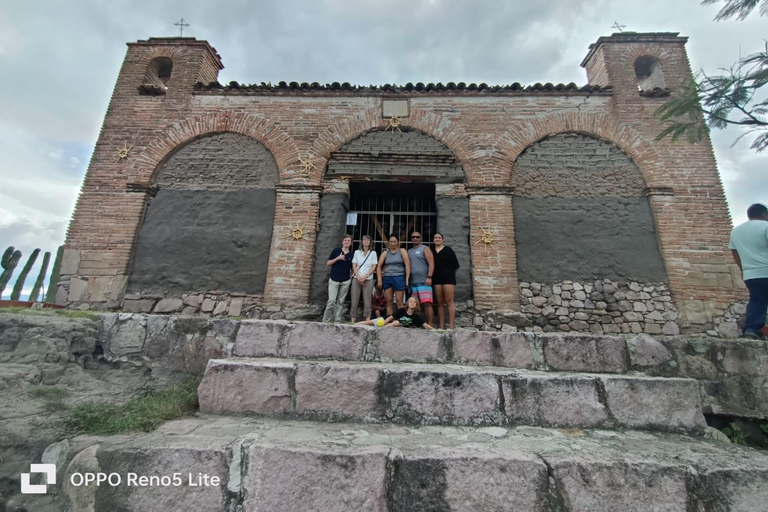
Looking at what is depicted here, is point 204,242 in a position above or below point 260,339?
above

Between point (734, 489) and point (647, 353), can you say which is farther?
point (647, 353)

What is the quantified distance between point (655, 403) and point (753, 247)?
3393 mm

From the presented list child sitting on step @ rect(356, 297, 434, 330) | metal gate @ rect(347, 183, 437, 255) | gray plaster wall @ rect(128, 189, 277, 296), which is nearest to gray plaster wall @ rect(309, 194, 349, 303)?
metal gate @ rect(347, 183, 437, 255)

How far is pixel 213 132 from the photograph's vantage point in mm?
7559

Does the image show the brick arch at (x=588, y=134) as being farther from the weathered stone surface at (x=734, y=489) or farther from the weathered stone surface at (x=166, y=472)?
the weathered stone surface at (x=166, y=472)

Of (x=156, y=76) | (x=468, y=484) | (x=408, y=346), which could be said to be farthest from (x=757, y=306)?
(x=156, y=76)

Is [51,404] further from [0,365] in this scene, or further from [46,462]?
[0,365]

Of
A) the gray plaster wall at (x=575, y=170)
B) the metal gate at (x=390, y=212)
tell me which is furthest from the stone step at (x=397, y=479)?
the gray plaster wall at (x=575, y=170)

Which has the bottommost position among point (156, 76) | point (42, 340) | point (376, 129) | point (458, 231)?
point (42, 340)

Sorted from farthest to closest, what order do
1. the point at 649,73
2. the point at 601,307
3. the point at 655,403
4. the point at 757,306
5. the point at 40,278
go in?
1. the point at 40,278
2. the point at 649,73
3. the point at 601,307
4. the point at 757,306
5. the point at 655,403

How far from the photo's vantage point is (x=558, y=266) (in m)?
6.65

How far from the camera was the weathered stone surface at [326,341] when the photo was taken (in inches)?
127

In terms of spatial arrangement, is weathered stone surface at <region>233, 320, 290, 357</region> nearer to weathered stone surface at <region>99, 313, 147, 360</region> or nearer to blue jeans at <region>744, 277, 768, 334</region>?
weathered stone surface at <region>99, 313, 147, 360</region>

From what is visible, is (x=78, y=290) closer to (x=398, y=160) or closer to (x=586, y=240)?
(x=398, y=160)
